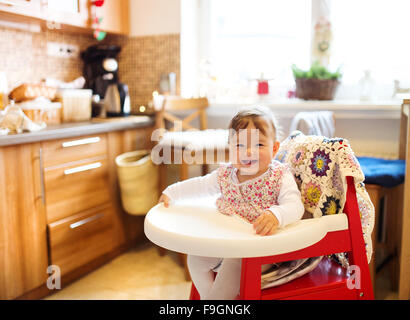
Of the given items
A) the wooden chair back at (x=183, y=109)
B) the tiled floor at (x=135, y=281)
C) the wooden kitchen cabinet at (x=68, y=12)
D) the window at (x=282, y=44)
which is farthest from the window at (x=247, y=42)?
the tiled floor at (x=135, y=281)

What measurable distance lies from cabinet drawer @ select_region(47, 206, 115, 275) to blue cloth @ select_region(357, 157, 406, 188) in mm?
1329

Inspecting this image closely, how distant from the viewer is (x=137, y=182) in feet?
7.30

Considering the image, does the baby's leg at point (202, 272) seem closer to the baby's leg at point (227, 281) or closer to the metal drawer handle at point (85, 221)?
the baby's leg at point (227, 281)

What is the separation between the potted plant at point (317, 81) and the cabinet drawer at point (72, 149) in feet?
3.62

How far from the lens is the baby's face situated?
Answer: 1175 mm

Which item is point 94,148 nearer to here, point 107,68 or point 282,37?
point 107,68

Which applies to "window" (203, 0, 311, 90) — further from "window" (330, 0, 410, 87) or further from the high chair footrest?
the high chair footrest

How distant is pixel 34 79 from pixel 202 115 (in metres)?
0.98

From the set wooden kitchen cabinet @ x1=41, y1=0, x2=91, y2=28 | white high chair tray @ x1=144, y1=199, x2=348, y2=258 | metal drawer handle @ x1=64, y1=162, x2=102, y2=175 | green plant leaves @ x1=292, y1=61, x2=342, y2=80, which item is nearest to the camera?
white high chair tray @ x1=144, y1=199, x2=348, y2=258

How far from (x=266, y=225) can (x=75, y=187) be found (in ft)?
4.20

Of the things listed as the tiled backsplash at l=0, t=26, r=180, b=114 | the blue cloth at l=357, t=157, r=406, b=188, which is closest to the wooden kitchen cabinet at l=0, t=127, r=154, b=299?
the tiled backsplash at l=0, t=26, r=180, b=114

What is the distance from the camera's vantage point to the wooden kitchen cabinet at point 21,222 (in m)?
1.68

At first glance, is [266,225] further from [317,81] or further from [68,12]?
[68,12]
